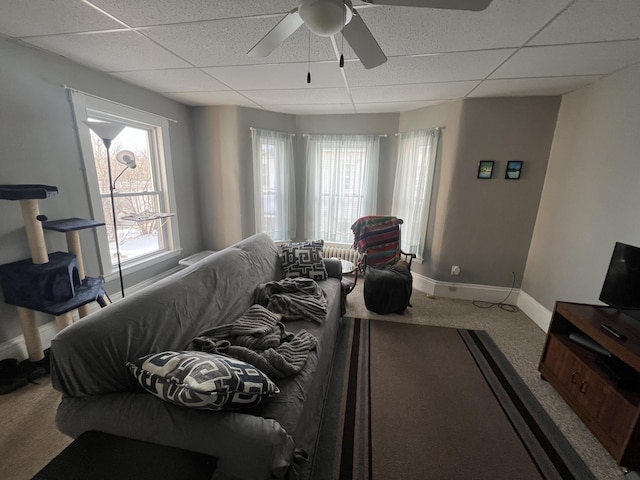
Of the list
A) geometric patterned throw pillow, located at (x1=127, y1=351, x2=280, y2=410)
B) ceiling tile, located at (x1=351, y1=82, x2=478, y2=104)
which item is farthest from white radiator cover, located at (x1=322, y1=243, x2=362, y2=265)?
geometric patterned throw pillow, located at (x1=127, y1=351, x2=280, y2=410)

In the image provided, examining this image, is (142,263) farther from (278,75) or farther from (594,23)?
(594,23)

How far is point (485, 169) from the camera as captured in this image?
2.91 m

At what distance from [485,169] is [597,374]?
210 cm

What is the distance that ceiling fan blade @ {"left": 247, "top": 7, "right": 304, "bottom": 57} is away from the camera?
46.5 inches

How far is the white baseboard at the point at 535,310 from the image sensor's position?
2625 millimetres

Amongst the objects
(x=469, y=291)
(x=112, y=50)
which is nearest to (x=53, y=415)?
(x=112, y=50)

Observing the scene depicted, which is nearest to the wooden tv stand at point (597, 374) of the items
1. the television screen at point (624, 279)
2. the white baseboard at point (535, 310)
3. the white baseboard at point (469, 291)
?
the television screen at point (624, 279)

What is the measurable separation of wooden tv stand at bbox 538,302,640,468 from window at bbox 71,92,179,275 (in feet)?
11.9

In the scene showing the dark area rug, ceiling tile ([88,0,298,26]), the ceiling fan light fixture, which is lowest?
the dark area rug

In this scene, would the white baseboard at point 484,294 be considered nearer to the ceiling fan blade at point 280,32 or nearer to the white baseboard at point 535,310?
the white baseboard at point 535,310

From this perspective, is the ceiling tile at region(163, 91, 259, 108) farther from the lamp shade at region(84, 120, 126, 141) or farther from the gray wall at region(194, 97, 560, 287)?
the lamp shade at region(84, 120, 126, 141)

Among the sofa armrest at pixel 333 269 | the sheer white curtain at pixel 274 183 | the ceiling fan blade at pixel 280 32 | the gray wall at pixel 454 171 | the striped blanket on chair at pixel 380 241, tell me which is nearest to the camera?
the ceiling fan blade at pixel 280 32

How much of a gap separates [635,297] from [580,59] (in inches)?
63.4

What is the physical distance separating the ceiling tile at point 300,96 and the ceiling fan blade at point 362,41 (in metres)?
1.33
